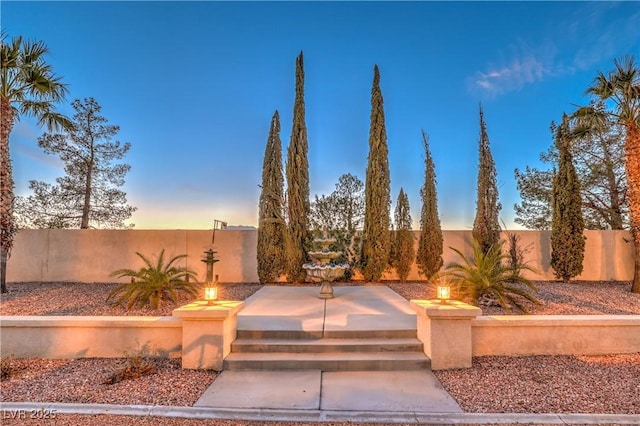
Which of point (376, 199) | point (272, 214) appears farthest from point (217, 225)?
point (376, 199)

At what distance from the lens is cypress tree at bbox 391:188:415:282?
856 centimetres

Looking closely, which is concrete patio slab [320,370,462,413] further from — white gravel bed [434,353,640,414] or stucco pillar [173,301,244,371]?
stucco pillar [173,301,244,371]

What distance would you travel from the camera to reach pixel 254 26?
7688 mm

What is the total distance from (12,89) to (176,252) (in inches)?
196

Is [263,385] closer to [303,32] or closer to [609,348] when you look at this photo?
[609,348]

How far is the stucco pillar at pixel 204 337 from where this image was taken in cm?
353

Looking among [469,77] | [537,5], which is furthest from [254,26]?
[537,5]

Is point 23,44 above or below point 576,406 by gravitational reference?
above

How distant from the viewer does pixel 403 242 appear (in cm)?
855

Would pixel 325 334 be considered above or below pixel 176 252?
below

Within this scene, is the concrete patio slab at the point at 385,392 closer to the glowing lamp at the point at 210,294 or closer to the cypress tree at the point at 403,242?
the glowing lamp at the point at 210,294

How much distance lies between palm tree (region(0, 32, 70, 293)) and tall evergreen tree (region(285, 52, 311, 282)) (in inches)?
216

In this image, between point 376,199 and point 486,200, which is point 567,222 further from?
point 376,199

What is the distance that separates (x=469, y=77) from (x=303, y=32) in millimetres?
4753
